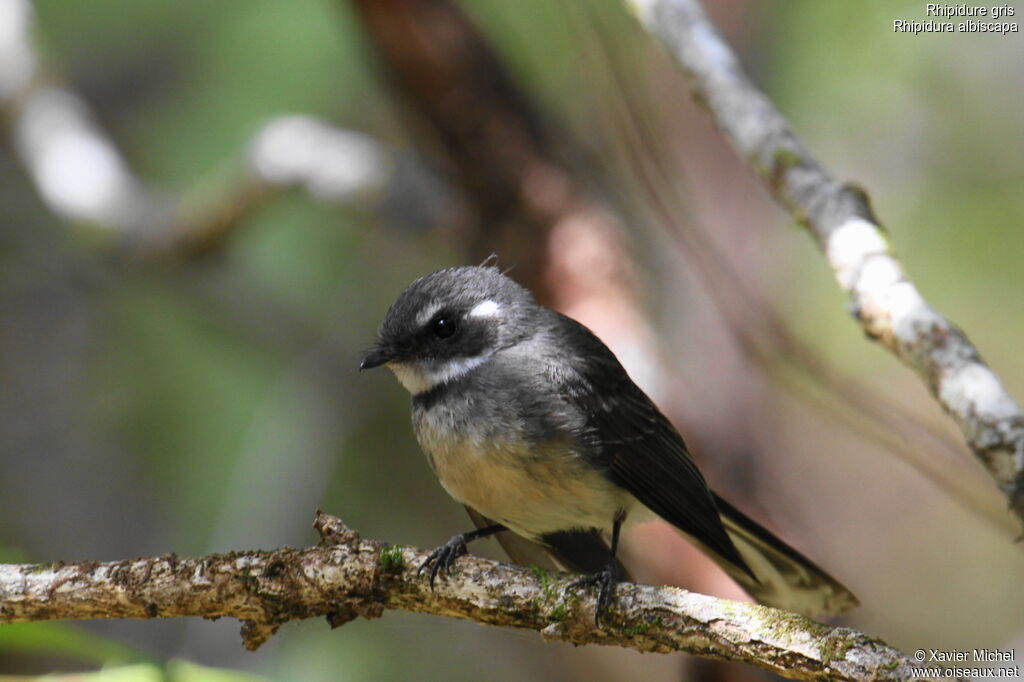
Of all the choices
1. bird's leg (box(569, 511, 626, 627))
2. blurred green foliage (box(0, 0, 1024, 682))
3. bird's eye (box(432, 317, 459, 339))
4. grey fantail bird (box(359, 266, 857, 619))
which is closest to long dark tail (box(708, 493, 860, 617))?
grey fantail bird (box(359, 266, 857, 619))

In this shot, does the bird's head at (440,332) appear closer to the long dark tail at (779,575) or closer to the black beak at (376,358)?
the black beak at (376,358)

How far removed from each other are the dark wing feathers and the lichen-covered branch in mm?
739

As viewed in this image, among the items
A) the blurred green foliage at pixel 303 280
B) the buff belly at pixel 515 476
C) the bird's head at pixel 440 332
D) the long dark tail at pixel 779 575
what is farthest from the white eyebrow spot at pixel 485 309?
A: the blurred green foliage at pixel 303 280

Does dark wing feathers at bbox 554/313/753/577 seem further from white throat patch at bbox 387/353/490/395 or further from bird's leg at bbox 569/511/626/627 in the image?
bird's leg at bbox 569/511/626/627

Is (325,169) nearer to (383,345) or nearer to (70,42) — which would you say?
(383,345)

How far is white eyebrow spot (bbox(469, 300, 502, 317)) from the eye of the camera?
382 cm

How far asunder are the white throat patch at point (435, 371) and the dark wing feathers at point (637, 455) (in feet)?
1.10

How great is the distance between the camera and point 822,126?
27.1 feet

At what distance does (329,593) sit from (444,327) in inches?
47.2

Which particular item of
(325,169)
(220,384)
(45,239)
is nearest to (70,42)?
(45,239)

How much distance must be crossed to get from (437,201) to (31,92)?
8.13 feet

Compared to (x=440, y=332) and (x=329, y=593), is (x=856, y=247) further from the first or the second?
(x=329, y=593)

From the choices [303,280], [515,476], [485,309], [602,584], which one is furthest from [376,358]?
[303,280]

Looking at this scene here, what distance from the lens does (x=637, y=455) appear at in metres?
3.67
